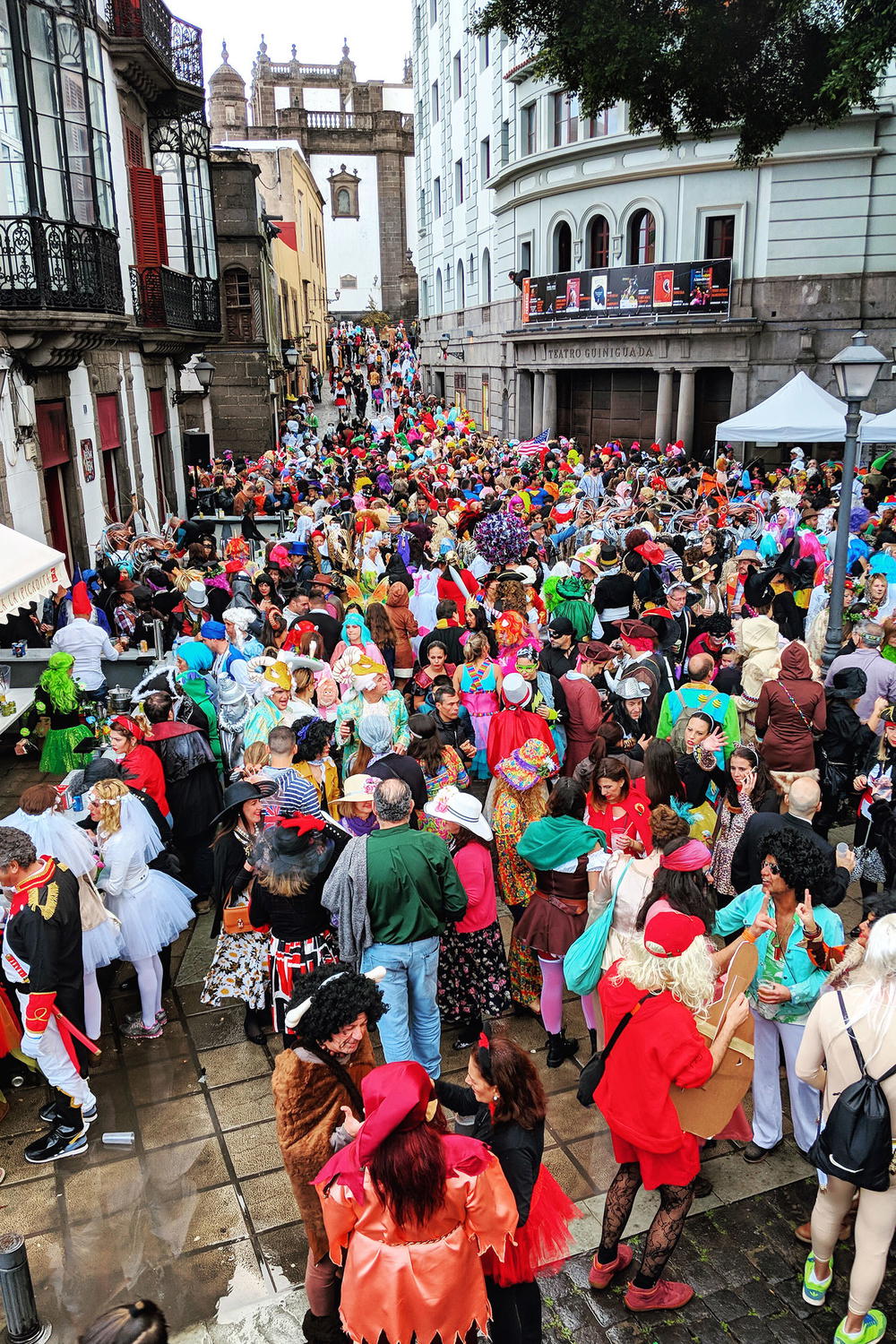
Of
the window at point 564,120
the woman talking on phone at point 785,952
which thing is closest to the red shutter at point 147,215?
the window at point 564,120

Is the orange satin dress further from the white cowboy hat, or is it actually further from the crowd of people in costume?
the white cowboy hat

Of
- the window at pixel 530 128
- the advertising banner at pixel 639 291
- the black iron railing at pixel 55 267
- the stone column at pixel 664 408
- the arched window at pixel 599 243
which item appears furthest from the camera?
the window at pixel 530 128

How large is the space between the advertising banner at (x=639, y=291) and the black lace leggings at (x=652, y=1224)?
2228 centimetres

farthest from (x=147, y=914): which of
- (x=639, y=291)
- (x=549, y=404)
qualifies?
(x=549, y=404)

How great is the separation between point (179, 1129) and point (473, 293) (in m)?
37.2

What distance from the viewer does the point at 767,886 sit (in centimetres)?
417

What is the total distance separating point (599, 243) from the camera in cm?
2700

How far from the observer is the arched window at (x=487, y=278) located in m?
35.4

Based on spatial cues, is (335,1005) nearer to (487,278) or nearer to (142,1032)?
(142,1032)

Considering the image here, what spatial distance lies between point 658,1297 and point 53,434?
490 inches

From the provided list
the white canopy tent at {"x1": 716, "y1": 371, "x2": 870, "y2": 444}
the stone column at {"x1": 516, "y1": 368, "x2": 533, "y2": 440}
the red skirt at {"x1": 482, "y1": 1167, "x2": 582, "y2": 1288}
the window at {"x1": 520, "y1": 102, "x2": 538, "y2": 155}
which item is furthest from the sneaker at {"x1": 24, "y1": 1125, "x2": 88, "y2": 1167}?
the window at {"x1": 520, "y1": 102, "x2": 538, "y2": 155}

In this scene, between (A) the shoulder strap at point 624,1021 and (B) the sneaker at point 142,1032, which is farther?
(B) the sneaker at point 142,1032

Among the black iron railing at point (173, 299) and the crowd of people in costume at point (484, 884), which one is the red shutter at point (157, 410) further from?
the crowd of people in costume at point (484, 884)

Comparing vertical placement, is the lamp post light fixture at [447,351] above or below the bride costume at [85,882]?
above
